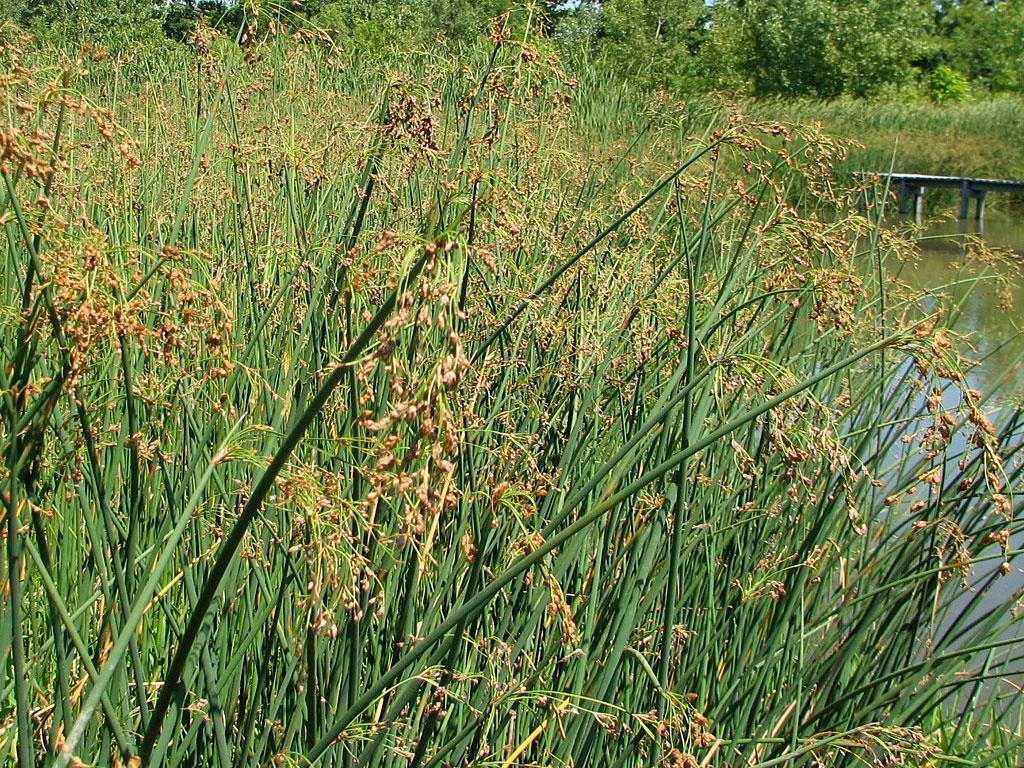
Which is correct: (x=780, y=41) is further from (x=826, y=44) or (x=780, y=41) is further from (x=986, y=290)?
(x=986, y=290)

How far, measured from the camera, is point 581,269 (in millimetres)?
→ 1936

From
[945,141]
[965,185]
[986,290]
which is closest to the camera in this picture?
[986,290]

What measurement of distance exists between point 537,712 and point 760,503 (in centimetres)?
55

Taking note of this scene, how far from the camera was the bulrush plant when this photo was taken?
959 millimetres

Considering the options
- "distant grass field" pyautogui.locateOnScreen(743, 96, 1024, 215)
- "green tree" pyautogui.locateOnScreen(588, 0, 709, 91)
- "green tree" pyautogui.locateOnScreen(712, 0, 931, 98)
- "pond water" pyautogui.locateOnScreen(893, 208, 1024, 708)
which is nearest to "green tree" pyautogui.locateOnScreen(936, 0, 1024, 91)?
"green tree" pyautogui.locateOnScreen(712, 0, 931, 98)

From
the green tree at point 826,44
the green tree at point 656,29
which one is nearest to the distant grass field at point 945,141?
the green tree at point 656,29

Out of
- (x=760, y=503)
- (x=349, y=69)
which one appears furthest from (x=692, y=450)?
(x=349, y=69)

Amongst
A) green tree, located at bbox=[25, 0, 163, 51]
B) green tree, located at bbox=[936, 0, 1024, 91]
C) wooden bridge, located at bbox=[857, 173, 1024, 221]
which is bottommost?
wooden bridge, located at bbox=[857, 173, 1024, 221]

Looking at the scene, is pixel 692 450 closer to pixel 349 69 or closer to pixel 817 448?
pixel 817 448

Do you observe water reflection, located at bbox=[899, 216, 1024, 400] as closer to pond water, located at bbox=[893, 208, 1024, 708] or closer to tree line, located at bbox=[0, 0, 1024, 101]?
pond water, located at bbox=[893, 208, 1024, 708]

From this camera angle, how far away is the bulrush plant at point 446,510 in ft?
3.15

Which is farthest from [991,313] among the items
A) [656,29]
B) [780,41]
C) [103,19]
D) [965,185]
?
[780,41]

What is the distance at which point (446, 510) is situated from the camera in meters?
1.18

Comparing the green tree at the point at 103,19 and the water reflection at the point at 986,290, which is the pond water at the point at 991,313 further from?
the green tree at the point at 103,19
